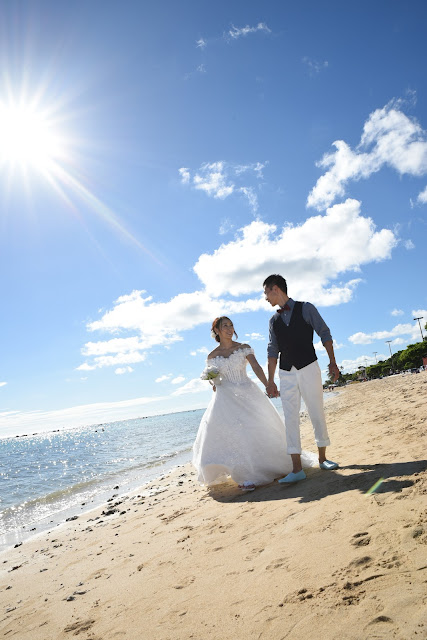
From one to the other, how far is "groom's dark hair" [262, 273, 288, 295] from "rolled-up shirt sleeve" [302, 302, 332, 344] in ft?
1.42

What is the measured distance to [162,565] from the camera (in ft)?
11.4

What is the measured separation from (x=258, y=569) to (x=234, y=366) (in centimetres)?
362

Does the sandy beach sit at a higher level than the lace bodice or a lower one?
lower

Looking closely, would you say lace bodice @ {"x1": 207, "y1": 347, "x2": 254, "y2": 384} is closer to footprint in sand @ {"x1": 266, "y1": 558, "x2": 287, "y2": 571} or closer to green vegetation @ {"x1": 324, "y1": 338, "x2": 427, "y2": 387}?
footprint in sand @ {"x1": 266, "y1": 558, "x2": 287, "y2": 571}

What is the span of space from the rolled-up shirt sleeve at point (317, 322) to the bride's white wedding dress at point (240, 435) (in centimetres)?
138

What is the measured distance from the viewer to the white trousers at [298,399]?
16.6 feet

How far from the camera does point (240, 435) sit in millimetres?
5758

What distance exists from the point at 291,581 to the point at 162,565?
1568mm

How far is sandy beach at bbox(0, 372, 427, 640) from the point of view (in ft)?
6.72

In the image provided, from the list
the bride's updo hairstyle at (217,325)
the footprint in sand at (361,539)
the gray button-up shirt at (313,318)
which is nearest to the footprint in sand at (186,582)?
the footprint in sand at (361,539)

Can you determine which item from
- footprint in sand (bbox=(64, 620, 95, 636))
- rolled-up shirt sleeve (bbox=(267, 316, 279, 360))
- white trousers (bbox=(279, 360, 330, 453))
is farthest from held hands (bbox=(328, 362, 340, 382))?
footprint in sand (bbox=(64, 620, 95, 636))

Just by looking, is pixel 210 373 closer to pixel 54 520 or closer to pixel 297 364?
pixel 297 364

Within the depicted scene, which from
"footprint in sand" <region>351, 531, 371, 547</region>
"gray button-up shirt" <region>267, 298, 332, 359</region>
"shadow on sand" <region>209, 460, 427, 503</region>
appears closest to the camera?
"footprint in sand" <region>351, 531, 371, 547</region>

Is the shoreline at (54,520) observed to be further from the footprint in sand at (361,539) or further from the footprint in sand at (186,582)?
the footprint in sand at (361,539)
